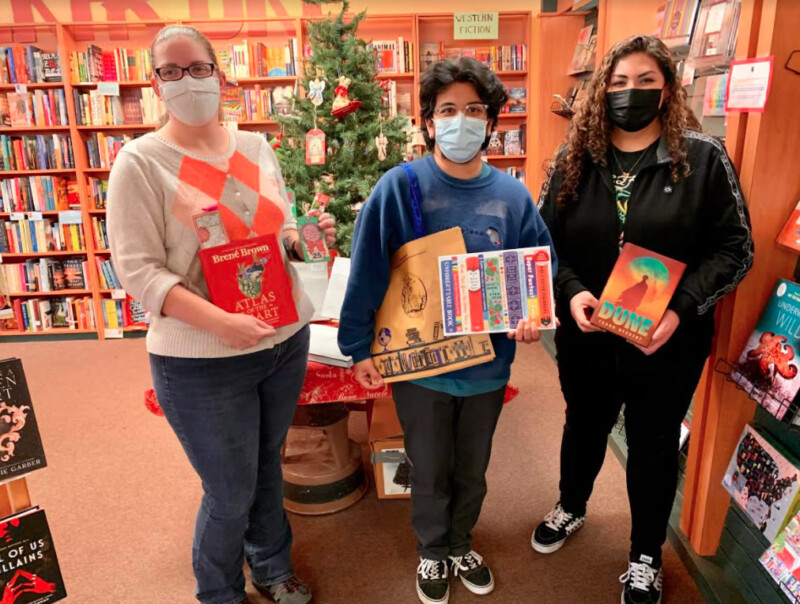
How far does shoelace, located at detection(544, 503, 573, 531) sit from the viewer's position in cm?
195

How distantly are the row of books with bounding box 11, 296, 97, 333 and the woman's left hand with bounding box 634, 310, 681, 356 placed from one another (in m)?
4.39

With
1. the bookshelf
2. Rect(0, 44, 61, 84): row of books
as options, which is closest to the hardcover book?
the bookshelf

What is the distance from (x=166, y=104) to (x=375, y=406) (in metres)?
1.44

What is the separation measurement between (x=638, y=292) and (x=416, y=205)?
601mm

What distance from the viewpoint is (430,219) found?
1.38 meters

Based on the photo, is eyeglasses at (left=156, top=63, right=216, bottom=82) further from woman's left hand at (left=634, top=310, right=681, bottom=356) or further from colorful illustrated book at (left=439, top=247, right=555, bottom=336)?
woman's left hand at (left=634, top=310, right=681, bottom=356)

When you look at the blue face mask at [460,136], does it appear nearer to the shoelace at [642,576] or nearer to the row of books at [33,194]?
the shoelace at [642,576]

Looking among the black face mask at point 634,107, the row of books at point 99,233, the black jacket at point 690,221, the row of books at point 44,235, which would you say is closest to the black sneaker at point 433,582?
the black jacket at point 690,221

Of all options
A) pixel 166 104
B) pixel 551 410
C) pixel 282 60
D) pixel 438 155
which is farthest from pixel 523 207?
pixel 282 60

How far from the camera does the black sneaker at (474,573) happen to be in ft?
5.72

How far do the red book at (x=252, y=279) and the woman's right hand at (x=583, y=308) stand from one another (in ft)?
2.48

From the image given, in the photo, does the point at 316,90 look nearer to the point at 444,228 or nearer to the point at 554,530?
the point at 444,228

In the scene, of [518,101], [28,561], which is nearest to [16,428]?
[28,561]

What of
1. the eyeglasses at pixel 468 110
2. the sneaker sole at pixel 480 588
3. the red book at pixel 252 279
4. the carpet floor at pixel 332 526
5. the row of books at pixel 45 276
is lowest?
the carpet floor at pixel 332 526
